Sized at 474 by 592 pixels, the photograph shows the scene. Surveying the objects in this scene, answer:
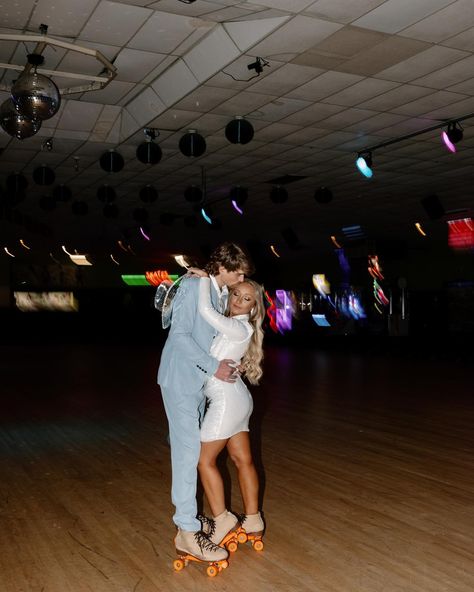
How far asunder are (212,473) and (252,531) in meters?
0.33

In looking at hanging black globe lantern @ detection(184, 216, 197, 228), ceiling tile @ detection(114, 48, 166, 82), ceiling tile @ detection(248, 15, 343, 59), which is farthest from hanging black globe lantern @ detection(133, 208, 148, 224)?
ceiling tile @ detection(248, 15, 343, 59)

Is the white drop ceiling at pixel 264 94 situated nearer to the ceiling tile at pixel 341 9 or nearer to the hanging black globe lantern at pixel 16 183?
the ceiling tile at pixel 341 9

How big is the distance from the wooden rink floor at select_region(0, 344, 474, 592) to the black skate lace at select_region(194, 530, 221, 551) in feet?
0.33

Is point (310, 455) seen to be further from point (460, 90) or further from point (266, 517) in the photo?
point (460, 90)

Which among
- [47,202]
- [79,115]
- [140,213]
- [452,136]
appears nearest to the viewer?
[452,136]

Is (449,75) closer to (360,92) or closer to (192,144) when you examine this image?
(360,92)

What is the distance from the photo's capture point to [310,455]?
4273mm

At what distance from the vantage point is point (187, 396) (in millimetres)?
2369

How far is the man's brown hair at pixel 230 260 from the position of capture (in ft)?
8.20

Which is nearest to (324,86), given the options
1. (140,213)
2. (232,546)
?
(232,546)

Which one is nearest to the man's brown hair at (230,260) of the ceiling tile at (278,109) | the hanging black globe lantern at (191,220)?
the ceiling tile at (278,109)

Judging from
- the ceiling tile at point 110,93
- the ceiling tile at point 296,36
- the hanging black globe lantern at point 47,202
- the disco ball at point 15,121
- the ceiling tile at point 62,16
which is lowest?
the disco ball at point 15,121

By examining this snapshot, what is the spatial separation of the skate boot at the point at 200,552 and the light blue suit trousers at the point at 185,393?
0.04 m

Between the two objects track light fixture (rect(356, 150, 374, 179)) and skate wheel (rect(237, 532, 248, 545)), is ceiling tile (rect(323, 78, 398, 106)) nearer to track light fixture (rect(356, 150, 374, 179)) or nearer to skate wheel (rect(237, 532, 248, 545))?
track light fixture (rect(356, 150, 374, 179))
